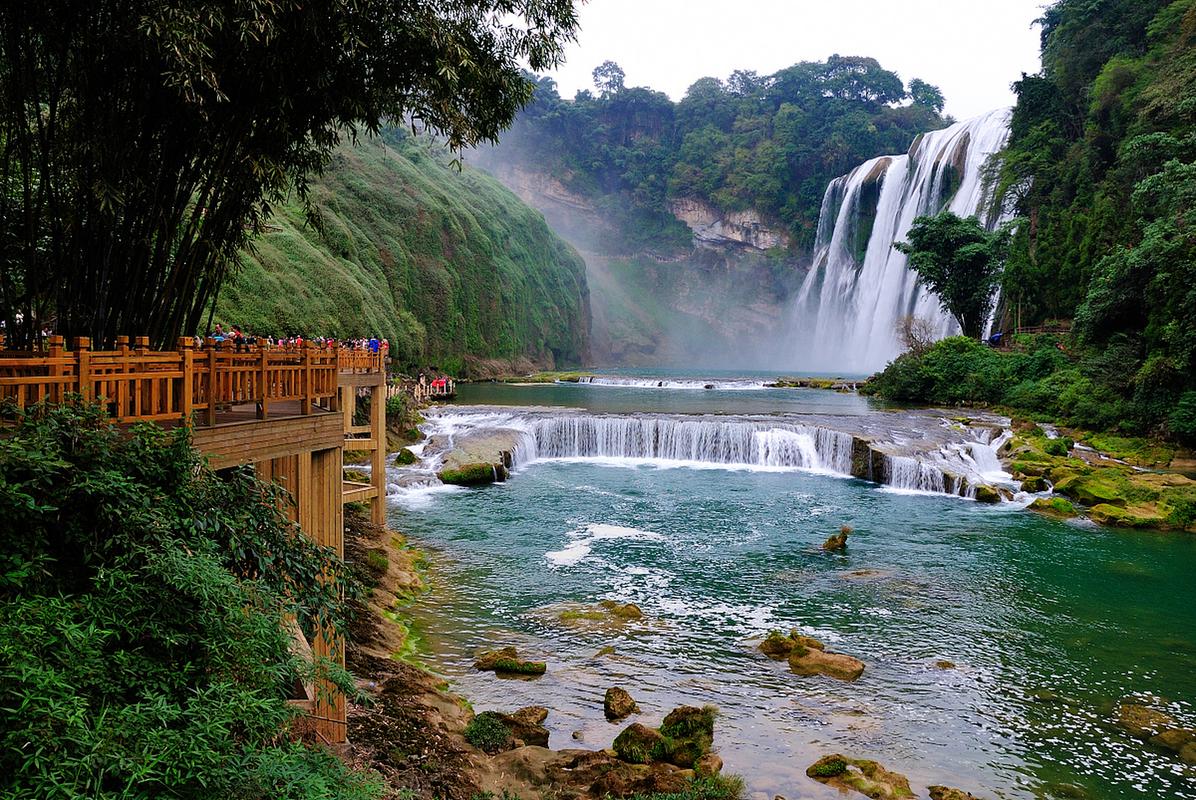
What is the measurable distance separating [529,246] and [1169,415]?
56.8 meters

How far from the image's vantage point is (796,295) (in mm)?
90625

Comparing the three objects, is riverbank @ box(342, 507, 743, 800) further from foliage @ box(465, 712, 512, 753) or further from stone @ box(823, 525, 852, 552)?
stone @ box(823, 525, 852, 552)

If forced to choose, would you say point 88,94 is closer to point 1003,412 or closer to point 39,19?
point 39,19

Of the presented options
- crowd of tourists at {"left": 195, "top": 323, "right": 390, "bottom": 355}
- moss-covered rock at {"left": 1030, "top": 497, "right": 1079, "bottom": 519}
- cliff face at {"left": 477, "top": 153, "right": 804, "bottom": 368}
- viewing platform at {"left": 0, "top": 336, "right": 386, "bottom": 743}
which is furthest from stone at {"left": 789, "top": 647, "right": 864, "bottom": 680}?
cliff face at {"left": 477, "top": 153, "right": 804, "bottom": 368}

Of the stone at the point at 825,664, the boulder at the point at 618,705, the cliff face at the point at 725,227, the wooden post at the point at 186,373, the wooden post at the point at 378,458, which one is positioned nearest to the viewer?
the wooden post at the point at 186,373

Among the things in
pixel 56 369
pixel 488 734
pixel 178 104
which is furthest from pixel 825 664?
pixel 178 104

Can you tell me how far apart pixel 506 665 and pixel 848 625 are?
18.0 ft

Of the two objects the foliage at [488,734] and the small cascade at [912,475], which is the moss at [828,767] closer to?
the foliage at [488,734]

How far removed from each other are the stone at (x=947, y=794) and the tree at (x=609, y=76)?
112 m

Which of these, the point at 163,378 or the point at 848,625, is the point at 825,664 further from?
the point at 163,378

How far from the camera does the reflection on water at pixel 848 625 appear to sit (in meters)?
8.68

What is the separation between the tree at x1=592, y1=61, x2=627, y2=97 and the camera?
10975 cm

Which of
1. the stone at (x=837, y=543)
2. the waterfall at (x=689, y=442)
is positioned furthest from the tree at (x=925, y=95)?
the stone at (x=837, y=543)

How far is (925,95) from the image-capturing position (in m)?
91.1
